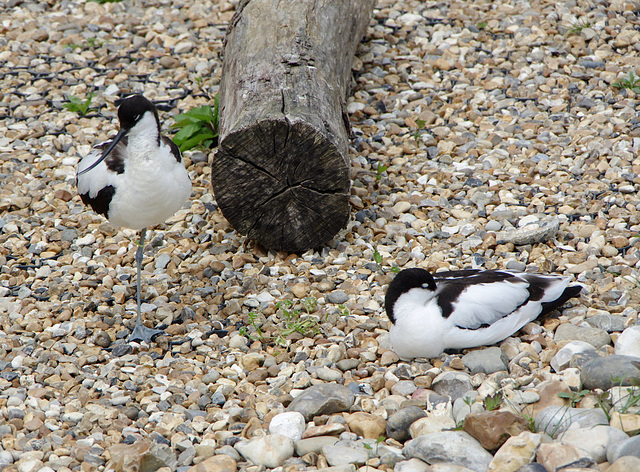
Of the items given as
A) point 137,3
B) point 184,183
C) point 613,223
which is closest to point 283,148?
point 184,183

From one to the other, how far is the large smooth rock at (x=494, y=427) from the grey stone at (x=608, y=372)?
45 centimetres

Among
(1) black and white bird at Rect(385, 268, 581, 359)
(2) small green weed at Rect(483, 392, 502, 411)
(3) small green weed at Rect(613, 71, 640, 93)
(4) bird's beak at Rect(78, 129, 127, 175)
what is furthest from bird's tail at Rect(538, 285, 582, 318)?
(3) small green weed at Rect(613, 71, 640, 93)

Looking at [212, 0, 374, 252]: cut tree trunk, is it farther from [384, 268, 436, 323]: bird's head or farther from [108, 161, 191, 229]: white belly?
[384, 268, 436, 323]: bird's head

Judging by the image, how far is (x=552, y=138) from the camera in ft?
18.8

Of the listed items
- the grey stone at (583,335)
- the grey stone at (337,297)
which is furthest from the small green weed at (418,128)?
the grey stone at (583,335)

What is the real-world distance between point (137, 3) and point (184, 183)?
4.54 m

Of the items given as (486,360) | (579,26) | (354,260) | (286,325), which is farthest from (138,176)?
(579,26)

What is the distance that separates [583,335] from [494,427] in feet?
3.50

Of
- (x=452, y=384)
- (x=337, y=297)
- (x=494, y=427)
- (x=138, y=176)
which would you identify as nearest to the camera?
(x=494, y=427)

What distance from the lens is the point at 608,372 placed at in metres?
3.26

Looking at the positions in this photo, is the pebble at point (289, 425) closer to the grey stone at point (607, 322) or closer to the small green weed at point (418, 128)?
the grey stone at point (607, 322)

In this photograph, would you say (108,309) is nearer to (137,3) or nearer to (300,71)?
(300,71)

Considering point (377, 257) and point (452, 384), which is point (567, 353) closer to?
point (452, 384)

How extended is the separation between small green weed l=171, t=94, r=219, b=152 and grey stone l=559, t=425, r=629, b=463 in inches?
154
